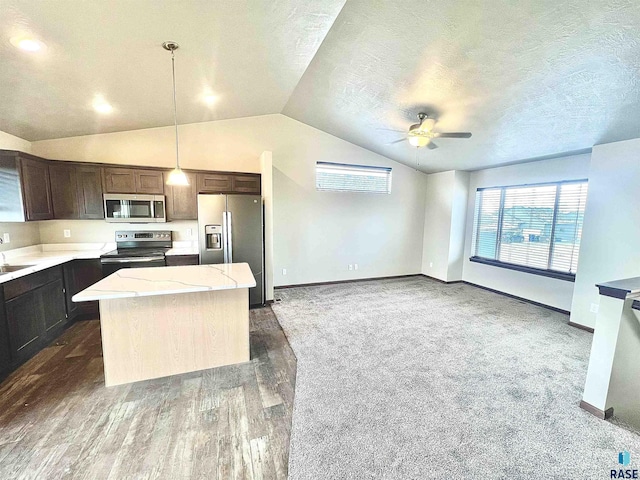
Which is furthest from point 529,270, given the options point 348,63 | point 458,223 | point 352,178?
point 348,63

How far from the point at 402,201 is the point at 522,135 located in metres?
2.75

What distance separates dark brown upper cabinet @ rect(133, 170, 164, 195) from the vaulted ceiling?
724 mm

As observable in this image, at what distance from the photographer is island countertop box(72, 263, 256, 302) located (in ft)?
6.98

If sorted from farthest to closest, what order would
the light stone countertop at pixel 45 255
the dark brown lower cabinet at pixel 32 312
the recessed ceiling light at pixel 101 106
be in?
the recessed ceiling light at pixel 101 106 → the light stone countertop at pixel 45 255 → the dark brown lower cabinet at pixel 32 312

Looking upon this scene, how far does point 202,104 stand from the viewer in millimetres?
3748

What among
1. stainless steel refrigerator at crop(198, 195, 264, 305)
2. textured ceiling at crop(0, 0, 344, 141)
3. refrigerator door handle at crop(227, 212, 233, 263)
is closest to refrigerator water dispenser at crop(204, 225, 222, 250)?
stainless steel refrigerator at crop(198, 195, 264, 305)

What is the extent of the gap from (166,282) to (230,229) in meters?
1.74

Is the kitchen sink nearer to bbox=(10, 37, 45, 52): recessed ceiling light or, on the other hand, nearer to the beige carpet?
bbox=(10, 37, 45, 52): recessed ceiling light

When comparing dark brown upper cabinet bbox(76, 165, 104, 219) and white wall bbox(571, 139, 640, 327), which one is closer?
white wall bbox(571, 139, 640, 327)

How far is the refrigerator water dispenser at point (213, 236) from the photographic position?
4027 mm

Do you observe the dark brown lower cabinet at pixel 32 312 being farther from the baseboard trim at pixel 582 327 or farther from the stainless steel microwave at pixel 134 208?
the baseboard trim at pixel 582 327

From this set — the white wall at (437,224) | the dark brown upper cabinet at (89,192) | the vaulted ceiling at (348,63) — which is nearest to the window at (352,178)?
the white wall at (437,224)

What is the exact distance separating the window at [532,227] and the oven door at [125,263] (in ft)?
19.3

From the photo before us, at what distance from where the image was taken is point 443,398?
231cm
